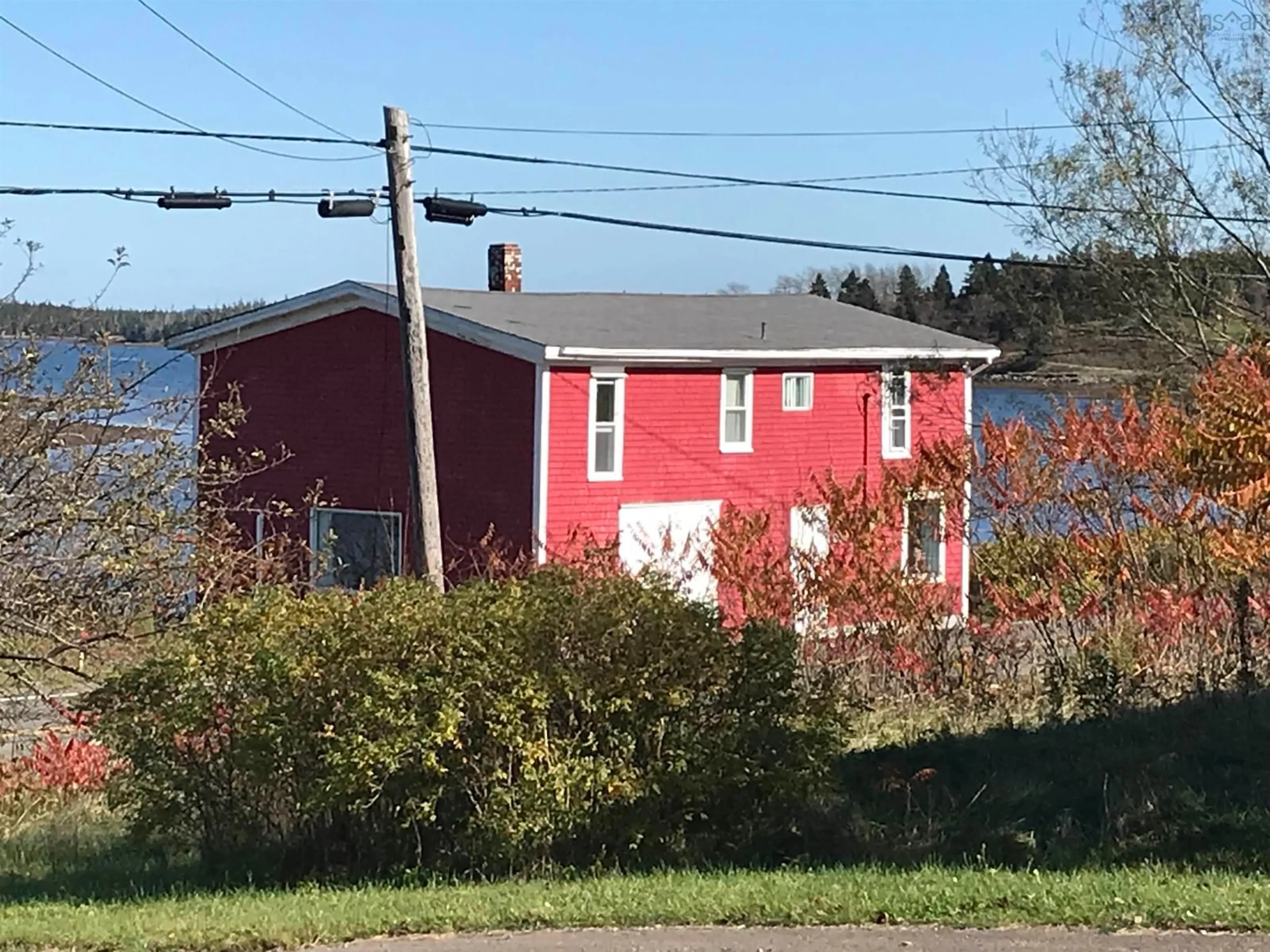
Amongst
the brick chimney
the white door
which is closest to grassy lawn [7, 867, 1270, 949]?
the white door

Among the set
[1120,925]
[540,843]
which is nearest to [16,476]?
[540,843]

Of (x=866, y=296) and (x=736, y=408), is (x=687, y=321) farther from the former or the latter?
(x=866, y=296)

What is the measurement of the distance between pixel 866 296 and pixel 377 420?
2087cm

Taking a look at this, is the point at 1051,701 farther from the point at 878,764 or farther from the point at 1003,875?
the point at 1003,875

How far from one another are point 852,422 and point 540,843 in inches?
864

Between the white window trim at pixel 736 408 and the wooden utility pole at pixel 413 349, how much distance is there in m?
12.0

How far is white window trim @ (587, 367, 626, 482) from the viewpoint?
26.0 m

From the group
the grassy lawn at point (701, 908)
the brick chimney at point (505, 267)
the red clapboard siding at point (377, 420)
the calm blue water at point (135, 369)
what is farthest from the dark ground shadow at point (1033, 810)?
the brick chimney at point (505, 267)

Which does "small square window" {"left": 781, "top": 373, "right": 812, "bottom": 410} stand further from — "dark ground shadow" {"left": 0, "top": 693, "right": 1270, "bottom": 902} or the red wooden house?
"dark ground shadow" {"left": 0, "top": 693, "right": 1270, "bottom": 902}

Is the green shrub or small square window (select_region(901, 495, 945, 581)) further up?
small square window (select_region(901, 495, 945, 581))

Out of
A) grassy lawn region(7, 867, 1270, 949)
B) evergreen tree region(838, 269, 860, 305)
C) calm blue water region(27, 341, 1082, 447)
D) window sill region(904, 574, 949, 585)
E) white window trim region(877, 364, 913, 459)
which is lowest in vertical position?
grassy lawn region(7, 867, 1270, 949)

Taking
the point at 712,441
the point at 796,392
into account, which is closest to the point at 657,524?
the point at 712,441

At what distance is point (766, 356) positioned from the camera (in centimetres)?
2827

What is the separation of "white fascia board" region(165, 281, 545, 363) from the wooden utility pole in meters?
8.56
